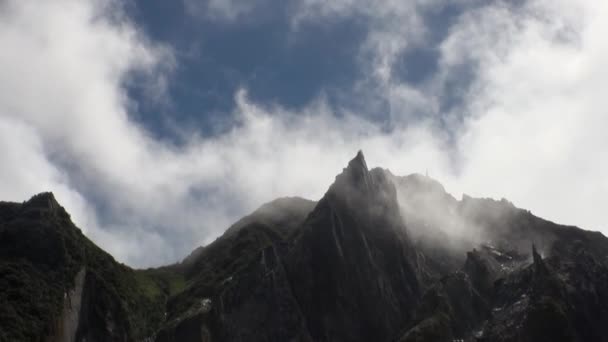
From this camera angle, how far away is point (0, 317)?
17825cm

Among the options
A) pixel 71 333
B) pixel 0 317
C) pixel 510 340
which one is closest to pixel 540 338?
pixel 510 340

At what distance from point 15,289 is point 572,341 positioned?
582 ft

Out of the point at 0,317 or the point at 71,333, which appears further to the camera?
the point at 71,333

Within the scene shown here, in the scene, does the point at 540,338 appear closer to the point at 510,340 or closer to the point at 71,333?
the point at 510,340

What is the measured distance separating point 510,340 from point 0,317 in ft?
520

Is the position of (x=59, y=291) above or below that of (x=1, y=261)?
below

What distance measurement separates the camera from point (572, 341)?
19562 cm

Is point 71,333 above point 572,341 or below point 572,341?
above

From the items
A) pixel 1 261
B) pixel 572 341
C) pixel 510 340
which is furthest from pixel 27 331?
pixel 572 341

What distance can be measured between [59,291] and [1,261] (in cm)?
2178

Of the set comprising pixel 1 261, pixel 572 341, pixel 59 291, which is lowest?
pixel 572 341

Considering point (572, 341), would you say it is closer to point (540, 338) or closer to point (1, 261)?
point (540, 338)

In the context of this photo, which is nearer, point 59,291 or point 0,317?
point 0,317

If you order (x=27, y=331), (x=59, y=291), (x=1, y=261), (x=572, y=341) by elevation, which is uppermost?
(x=1, y=261)
